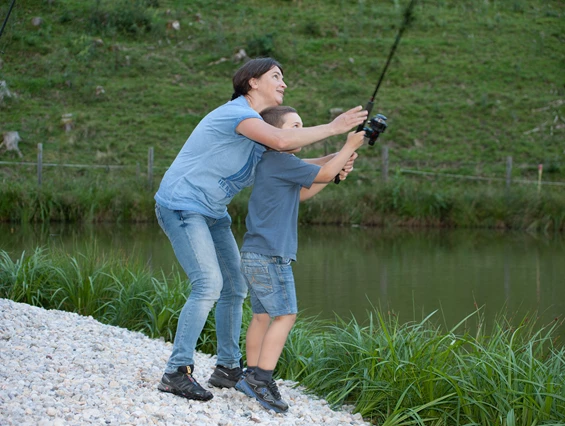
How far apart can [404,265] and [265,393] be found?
7740 mm

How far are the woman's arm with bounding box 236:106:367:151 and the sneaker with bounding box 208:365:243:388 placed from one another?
116 centimetres

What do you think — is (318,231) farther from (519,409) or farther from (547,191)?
(519,409)

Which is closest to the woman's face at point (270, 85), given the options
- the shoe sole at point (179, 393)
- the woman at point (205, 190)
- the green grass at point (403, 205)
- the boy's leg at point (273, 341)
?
the woman at point (205, 190)

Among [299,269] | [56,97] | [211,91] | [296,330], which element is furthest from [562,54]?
[296,330]

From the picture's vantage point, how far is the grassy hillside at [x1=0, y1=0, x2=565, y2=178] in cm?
2275

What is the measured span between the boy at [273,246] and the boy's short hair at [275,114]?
5cm

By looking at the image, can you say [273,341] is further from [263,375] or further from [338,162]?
[338,162]

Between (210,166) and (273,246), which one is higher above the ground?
(210,166)

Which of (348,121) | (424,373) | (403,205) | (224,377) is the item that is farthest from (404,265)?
(348,121)

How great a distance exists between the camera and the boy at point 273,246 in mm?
3654

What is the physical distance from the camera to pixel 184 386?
3.63m

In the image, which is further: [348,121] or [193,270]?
[193,270]

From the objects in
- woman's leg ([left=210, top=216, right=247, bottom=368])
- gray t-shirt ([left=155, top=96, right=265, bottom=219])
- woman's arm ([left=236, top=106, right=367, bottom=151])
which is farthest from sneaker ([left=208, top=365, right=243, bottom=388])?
woman's arm ([left=236, top=106, right=367, bottom=151])

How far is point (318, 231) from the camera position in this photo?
51.2 feet
